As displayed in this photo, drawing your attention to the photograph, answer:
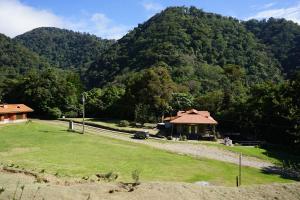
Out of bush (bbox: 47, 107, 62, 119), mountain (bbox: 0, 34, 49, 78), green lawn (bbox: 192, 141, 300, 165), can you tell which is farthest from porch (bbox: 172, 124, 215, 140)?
mountain (bbox: 0, 34, 49, 78)

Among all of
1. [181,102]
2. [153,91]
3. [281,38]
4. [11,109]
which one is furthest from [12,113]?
[281,38]

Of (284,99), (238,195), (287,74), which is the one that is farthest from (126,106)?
(287,74)

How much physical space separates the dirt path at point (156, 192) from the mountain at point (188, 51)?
2968 inches

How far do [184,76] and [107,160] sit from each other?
2487 inches

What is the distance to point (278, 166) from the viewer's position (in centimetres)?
3912

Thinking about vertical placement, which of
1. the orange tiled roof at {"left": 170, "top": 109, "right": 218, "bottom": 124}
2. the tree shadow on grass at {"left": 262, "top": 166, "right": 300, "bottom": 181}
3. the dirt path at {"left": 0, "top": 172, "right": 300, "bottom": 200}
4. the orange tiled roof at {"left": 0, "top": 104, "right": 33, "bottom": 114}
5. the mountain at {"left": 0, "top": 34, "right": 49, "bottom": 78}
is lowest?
the tree shadow on grass at {"left": 262, "top": 166, "right": 300, "bottom": 181}

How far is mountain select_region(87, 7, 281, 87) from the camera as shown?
105 m

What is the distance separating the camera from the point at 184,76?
315ft

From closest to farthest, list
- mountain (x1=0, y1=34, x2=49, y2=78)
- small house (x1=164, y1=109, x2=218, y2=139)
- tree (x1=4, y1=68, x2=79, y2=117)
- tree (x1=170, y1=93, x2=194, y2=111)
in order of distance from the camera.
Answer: small house (x1=164, y1=109, x2=218, y2=139) < tree (x1=170, y1=93, x2=194, y2=111) < tree (x1=4, y1=68, x2=79, y2=117) < mountain (x1=0, y1=34, x2=49, y2=78)

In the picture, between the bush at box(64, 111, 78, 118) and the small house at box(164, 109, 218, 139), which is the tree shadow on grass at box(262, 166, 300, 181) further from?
the bush at box(64, 111, 78, 118)

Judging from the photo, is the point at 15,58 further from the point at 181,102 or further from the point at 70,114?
the point at 181,102

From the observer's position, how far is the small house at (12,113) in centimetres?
5741

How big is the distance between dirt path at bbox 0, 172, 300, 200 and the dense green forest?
24751 millimetres

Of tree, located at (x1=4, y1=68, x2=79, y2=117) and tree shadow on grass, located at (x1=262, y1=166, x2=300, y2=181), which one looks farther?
tree, located at (x1=4, y1=68, x2=79, y2=117)
